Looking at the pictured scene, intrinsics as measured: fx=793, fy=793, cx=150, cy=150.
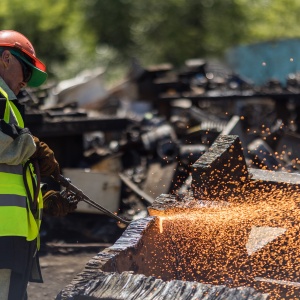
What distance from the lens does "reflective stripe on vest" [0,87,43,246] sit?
12.9ft

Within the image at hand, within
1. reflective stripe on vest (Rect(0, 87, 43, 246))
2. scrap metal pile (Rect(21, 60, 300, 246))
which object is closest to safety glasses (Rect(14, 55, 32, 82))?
reflective stripe on vest (Rect(0, 87, 43, 246))

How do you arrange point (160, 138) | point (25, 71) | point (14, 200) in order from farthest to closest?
point (160, 138) → point (25, 71) → point (14, 200)

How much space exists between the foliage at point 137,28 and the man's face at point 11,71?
75.5ft

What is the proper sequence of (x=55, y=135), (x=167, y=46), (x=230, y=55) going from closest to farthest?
1. (x=55, y=135)
2. (x=230, y=55)
3. (x=167, y=46)

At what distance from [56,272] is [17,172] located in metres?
2.83

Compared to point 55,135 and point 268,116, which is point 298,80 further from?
point 55,135

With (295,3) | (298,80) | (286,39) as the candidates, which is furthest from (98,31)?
(298,80)

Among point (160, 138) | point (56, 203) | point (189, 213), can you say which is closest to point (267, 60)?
point (160, 138)

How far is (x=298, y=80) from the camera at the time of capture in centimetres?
1181

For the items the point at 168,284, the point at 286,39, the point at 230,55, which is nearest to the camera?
the point at 168,284

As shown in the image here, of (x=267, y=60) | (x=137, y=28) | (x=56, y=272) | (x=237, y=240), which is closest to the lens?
(x=237, y=240)

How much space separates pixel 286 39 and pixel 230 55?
3816 millimetres

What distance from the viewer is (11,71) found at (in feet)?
13.4

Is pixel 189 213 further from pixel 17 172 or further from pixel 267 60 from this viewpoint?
pixel 267 60
